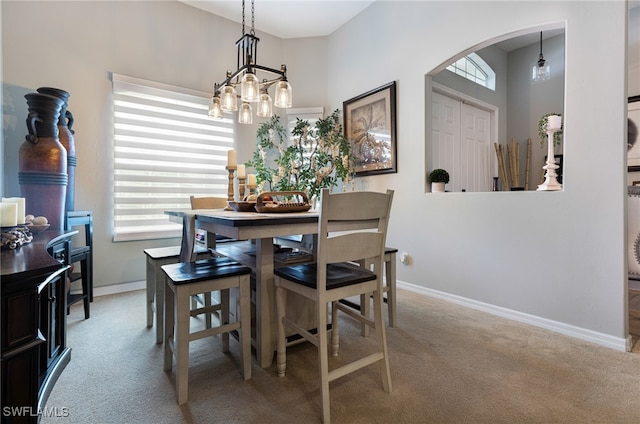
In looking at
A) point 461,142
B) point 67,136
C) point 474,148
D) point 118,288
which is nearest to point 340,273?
point 67,136

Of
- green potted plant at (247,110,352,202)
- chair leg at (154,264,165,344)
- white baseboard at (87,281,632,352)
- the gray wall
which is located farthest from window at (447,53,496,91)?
chair leg at (154,264,165,344)

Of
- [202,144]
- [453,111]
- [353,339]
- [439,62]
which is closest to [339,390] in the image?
[353,339]

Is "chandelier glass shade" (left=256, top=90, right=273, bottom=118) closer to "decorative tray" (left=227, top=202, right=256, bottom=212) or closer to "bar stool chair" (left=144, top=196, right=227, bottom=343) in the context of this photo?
"decorative tray" (left=227, top=202, right=256, bottom=212)

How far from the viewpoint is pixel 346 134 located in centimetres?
398

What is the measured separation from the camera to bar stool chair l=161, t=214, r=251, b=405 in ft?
4.60

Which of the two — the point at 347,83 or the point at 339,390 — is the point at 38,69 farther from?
the point at 339,390

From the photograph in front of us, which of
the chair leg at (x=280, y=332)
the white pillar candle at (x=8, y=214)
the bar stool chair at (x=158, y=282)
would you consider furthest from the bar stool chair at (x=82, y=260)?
the chair leg at (x=280, y=332)

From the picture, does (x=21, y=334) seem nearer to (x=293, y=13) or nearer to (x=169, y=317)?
(x=169, y=317)

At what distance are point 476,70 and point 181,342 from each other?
4.69 m

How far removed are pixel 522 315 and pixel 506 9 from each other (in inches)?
96.8

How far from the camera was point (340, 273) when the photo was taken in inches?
60.6

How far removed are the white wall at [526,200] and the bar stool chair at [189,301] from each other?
2.08 m

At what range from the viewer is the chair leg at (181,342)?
1.39 metres

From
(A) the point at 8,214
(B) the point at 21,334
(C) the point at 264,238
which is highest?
(A) the point at 8,214
